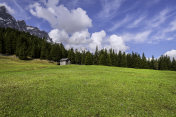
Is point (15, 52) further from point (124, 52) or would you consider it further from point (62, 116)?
point (124, 52)

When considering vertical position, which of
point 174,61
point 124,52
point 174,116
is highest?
point 124,52

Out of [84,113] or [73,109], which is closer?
[84,113]

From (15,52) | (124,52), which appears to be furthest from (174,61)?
(15,52)

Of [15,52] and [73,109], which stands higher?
[15,52]

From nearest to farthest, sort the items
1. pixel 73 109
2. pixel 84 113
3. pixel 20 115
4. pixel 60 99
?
pixel 20 115
pixel 84 113
pixel 73 109
pixel 60 99

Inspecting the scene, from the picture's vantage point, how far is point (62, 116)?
688 centimetres

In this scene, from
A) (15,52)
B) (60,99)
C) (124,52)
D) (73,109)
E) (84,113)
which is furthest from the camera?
(124,52)

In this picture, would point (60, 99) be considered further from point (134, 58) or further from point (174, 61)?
point (174, 61)

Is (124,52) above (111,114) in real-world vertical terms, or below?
above

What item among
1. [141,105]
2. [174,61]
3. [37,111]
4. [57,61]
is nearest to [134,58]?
[174,61]

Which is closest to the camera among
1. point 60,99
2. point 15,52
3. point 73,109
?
point 73,109

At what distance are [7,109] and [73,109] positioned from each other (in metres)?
5.47

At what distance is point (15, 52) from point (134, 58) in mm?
116299

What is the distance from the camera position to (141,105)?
9.07 meters
